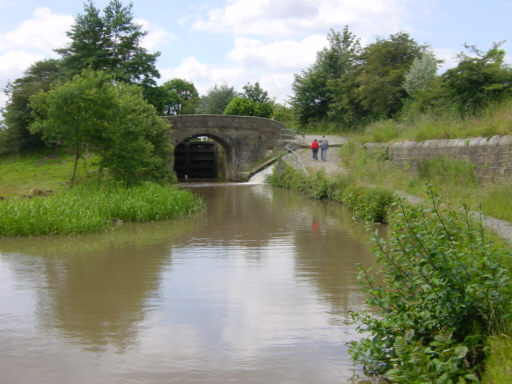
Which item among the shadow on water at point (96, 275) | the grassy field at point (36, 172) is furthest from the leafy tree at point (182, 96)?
the shadow on water at point (96, 275)

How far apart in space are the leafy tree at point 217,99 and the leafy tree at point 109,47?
19505 mm

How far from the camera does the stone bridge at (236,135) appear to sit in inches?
1264

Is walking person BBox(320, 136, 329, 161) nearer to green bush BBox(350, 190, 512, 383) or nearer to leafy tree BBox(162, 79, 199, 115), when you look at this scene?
green bush BBox(350, 190, 512, 383)

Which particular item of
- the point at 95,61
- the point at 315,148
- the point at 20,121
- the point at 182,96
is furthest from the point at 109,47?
the point at 182,96

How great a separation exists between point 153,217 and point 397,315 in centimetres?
1024

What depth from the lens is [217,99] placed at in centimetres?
5353

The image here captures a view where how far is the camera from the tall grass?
1124 centimetres

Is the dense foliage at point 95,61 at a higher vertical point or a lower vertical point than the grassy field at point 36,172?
higher

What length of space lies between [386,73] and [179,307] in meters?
27.8

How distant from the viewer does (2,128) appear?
30.4m

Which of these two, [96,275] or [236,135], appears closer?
[96,275]

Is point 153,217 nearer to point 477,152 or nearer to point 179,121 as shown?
point 477,152

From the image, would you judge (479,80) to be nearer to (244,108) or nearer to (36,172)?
(36,172)

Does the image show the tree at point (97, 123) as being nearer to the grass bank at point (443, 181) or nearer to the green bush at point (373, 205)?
the green bush at point (373, 205)
